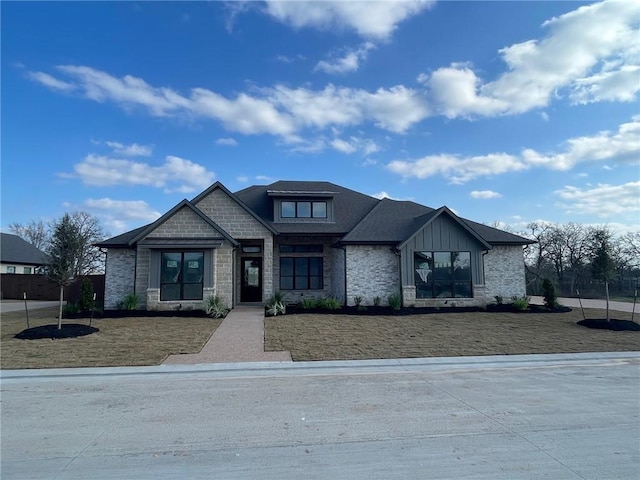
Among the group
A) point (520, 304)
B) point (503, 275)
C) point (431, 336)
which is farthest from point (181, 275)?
point (503, 275)

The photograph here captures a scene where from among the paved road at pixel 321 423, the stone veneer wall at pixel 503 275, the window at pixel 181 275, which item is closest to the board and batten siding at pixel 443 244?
the stone veneer wall at pixel 503 275

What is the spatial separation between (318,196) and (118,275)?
35.6 feet

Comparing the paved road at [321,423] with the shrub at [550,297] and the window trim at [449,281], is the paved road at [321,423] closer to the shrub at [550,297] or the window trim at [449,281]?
the window trim at [449,281]

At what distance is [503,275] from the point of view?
20.1 metres

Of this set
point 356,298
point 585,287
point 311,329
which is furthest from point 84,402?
point 585,287

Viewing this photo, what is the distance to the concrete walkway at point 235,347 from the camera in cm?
943

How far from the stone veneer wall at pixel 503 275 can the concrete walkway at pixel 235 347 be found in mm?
12215

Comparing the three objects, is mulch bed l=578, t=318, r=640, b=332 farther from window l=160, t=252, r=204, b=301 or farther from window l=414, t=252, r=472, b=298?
window l=160, t=252, r=204, b=301

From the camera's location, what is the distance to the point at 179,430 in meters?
5.16

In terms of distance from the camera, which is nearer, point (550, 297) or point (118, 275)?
point (118, 275)

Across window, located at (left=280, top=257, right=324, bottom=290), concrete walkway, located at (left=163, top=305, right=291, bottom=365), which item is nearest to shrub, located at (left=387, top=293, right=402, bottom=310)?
window, located at (left=280, top=257, right=324, bottom=290)

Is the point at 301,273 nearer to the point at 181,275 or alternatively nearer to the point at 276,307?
the point at 276,307

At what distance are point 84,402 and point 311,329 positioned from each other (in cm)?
768

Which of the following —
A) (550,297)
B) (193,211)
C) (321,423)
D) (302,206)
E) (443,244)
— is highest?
(302,206)
